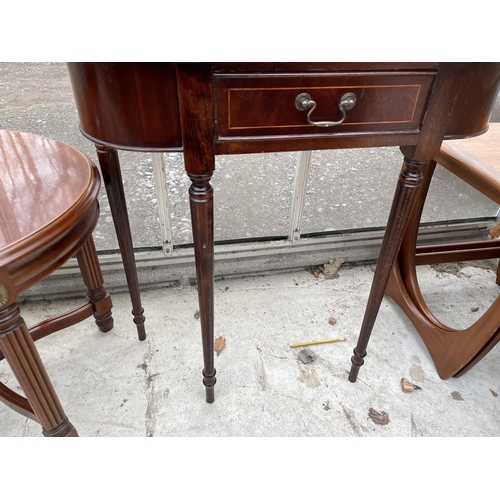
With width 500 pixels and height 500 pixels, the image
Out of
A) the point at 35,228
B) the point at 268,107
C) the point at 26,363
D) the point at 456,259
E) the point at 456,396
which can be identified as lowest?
the point at 456,396

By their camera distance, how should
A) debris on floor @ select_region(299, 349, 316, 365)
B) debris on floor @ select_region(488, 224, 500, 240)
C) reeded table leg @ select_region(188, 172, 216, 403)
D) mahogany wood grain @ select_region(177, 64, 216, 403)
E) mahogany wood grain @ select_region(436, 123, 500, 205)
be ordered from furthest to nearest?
debris on floor @ select_region(488, 224, 500, 240)
debris on floor @ select_region(299, 349, 316, 365)
mahogany wood grain @ select_region(436, 123, 500, 205)
reeded table leg @ select_region(188, 172, 216, 403)
mahogany wood grain @ select_region(177, 64, 216, 403)

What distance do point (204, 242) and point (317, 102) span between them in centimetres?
31

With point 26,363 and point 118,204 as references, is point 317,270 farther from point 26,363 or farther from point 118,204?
point 26,363

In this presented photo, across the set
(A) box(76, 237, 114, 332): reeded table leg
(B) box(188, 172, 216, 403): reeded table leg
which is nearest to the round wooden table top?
(B) box(188, 172, 216, 403): reeded table leg

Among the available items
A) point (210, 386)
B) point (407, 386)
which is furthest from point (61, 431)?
point (407, 386)

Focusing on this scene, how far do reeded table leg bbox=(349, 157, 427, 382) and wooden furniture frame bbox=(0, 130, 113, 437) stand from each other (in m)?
0.59

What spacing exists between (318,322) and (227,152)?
2.58 ft

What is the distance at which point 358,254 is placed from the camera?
60.5 inches

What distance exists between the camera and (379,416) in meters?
1.04

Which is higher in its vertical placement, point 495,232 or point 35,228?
point 35,228

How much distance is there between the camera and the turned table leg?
2.04ft

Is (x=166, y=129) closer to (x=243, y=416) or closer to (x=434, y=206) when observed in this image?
(x=243, y=416)

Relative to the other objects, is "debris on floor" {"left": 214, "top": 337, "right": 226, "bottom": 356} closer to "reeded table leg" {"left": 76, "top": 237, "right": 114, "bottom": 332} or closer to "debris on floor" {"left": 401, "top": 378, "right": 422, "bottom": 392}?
"reeded table leg" {"left": 76, "top": 237, "right": 114, "bottom": 332}

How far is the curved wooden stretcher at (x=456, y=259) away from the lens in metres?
1.00
